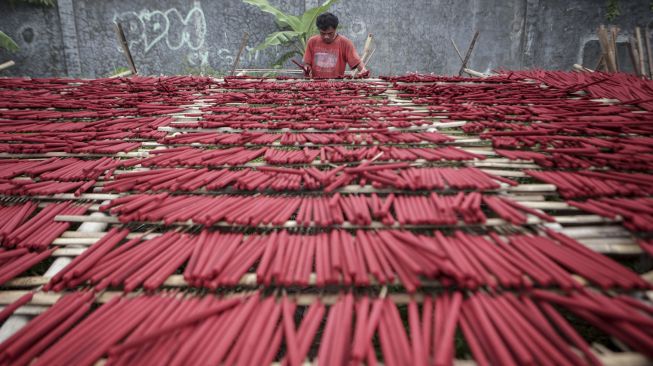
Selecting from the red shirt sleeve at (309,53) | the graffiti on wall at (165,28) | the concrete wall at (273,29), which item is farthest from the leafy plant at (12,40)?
the red shirt sleeve at (309,53)

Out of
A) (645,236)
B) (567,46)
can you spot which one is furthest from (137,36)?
(567,46)

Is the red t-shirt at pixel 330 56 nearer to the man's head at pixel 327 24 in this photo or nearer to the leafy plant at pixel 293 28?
the man's head at pixel 327 24

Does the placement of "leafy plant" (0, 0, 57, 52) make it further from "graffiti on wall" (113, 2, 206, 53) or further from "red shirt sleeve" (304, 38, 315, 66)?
"red shirt sleeve" (304, 38, 315, 66)

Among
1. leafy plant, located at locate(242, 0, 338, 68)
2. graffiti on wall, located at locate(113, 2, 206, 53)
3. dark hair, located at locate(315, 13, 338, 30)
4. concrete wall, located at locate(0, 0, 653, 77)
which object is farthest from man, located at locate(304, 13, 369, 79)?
graffiti on wall, located at locate(113, 2, 206, 53)

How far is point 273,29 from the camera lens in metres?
9.07

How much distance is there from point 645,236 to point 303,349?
52.3 inches

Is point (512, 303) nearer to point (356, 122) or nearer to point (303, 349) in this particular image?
point (303, 349)

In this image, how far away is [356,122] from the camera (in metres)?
2.21

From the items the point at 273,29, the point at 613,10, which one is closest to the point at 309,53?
the point at 273,29

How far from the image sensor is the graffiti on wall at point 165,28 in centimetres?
847

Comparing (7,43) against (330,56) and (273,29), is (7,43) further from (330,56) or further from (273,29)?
(330,56)

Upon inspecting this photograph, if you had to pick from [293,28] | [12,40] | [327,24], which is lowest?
[327,24]

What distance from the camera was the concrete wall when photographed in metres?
8.23

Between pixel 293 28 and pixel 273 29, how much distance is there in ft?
3.80
